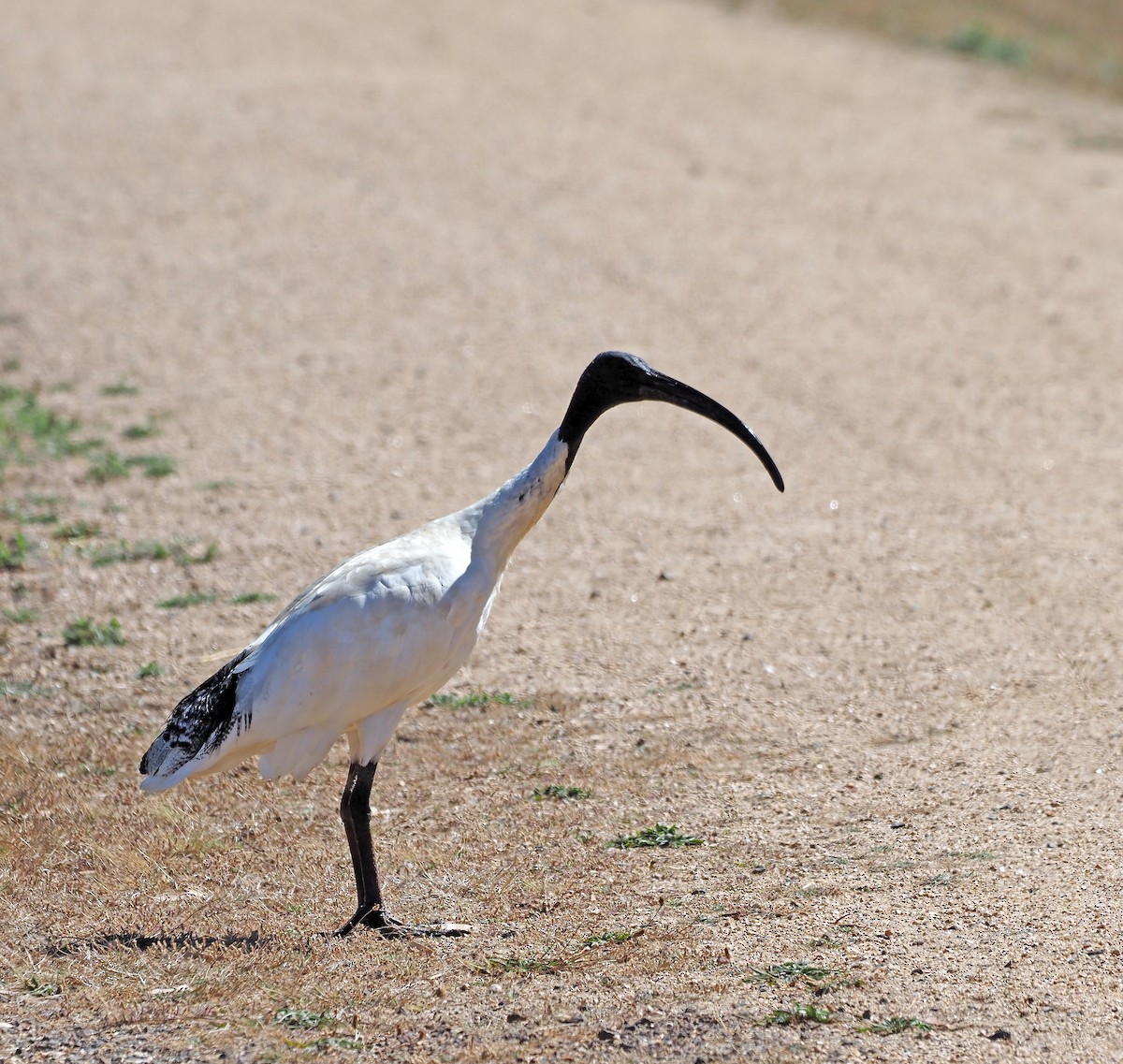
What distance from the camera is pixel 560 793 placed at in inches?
241

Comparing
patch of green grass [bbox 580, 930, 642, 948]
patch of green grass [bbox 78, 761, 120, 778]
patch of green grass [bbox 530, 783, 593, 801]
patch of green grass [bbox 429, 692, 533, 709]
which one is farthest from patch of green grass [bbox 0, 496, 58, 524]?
patch of green grass [bbox 580, 930, 642, 948]

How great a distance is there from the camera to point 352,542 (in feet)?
28.1

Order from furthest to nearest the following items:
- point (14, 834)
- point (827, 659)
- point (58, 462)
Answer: point (58, 462), point (827, 659), point (14, 834)

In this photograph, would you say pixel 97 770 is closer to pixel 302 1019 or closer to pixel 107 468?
pixel 302 1019

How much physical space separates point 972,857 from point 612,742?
1642 millimetres

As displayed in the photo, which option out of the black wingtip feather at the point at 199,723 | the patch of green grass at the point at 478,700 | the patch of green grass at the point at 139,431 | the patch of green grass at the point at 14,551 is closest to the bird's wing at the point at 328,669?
the black wingtip feather at the point at 199,723

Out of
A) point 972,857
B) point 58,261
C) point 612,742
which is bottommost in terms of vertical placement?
point 58,261

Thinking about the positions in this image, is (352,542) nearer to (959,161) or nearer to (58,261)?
(58,261)

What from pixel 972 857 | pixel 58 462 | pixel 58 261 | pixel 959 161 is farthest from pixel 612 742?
pixel 959 161

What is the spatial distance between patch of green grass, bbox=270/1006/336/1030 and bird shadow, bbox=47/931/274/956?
0.45 meters

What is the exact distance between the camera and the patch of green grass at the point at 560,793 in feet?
20.0

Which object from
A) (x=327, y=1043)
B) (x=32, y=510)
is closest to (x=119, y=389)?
(x=32, y=510)

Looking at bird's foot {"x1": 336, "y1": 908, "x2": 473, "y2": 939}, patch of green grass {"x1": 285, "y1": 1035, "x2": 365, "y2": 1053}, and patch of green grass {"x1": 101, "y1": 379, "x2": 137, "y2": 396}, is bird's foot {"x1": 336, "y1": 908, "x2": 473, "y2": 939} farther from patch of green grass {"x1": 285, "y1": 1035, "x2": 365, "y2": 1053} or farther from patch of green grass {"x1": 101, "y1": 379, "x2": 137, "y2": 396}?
patch of green grass {"x1": 101, "y1": 379, "x2": 137, "y2": 396}

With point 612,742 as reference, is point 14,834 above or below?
below
